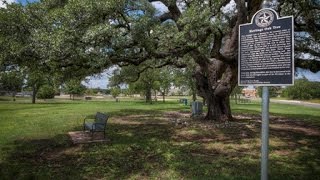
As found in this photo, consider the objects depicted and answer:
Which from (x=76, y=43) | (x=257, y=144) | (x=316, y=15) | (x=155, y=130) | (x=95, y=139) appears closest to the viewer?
(x=76, y=43)

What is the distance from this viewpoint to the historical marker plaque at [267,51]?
601 centimetres

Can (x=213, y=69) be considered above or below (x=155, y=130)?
above

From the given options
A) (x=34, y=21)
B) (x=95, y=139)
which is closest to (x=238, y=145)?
(x=95, y=139)

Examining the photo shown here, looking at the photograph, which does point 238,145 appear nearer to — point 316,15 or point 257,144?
point 257,144

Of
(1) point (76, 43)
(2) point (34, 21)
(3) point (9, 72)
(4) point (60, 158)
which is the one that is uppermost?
(2) point (34, 21)

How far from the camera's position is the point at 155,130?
53.9 feet

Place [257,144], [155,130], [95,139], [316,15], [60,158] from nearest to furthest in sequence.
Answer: [60,158], [257,144], [95,139], [316,15], [155,130]

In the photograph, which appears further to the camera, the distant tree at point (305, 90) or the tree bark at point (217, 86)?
the distant tree at point (305, 90)

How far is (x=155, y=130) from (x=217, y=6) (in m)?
6.02

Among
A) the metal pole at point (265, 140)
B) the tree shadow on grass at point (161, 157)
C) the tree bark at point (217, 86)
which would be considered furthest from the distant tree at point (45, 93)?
the metal pole at point (265, 140)

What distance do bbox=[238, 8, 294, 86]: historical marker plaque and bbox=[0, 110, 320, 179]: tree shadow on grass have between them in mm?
2922

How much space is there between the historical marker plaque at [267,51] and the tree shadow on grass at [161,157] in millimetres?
2922

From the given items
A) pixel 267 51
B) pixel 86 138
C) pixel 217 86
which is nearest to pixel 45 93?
pixel 217 86

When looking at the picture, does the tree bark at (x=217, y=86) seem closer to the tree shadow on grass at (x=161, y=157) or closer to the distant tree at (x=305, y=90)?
the tree shadow on grass at (x=161, y=157)
